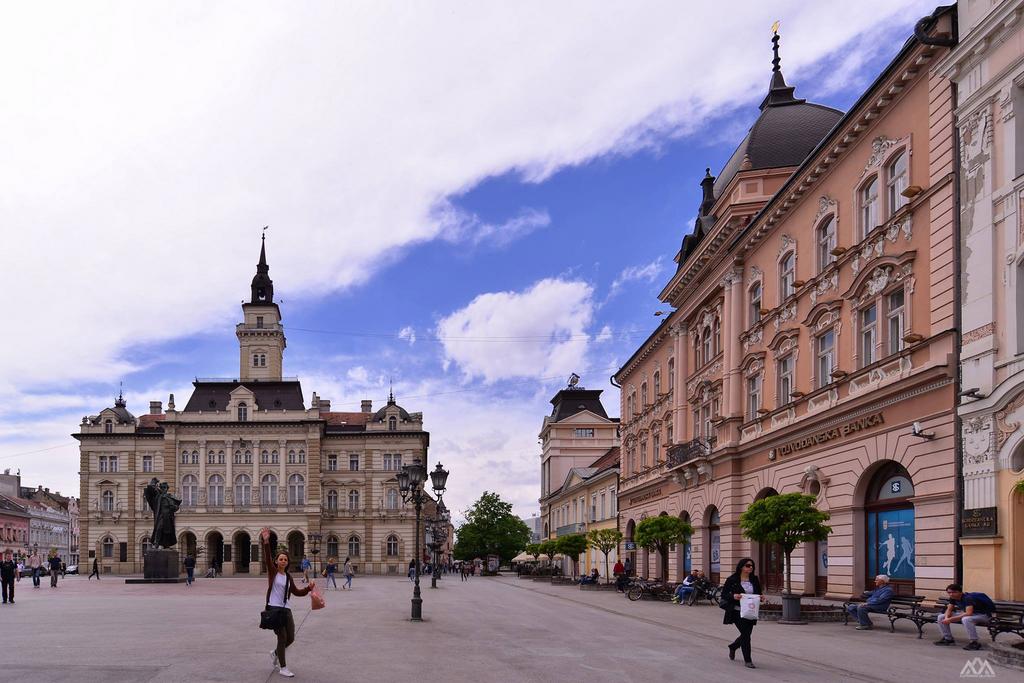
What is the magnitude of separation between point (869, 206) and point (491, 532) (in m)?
80.4

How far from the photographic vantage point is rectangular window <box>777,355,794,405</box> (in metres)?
31.9

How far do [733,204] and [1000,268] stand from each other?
17.8m

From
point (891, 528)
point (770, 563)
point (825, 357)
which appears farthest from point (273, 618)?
point (770, 563)

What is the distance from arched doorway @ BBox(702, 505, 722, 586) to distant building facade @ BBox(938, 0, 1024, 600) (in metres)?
18.7

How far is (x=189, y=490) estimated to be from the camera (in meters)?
96.2

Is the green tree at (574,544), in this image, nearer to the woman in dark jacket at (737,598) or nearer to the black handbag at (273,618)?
the woman in dark jacket at (737,598)

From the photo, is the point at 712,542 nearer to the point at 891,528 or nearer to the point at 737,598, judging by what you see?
the point at 891,528

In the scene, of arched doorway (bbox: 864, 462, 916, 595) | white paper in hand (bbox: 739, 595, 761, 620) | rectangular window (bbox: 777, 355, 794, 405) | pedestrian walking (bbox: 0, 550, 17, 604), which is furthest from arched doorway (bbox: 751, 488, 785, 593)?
pedestrian walking (bbox: 0, 550, 17, 604)

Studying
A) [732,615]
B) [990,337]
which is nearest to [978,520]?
[990,337]

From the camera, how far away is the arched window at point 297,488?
96062 millimetres

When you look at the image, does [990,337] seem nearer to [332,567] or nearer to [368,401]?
[332,567]

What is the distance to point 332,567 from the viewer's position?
51.7m

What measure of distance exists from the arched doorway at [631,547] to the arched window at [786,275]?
1070 inches

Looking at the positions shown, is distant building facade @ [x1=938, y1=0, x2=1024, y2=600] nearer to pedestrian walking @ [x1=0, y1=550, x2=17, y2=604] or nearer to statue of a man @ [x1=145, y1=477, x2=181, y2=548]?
pedestrian walking @ [x1=0, y1=550, x2=17, y2=604]
